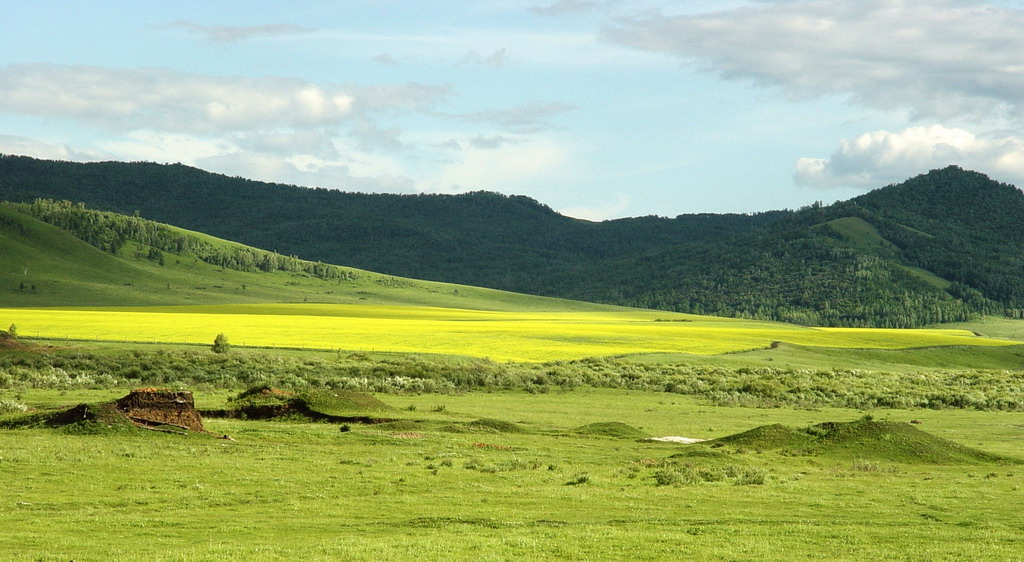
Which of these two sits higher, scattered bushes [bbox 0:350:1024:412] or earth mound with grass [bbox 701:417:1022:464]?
earth mound with grass [bbox 701:417:1022:464]

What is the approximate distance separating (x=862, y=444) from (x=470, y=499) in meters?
14.1

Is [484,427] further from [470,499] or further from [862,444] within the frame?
[470,499]

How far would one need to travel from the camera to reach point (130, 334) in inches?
2926

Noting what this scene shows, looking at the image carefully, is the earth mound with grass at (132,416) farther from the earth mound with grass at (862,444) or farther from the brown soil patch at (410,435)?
the earth mound with grass at (862,444)

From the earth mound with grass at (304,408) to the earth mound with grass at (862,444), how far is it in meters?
12.4

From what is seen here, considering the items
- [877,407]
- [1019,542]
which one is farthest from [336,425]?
[877,407]

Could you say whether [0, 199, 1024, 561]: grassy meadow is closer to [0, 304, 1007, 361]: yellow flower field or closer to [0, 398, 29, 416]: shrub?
[0, 398, 29, 416]: shrub

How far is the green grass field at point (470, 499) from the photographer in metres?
16.3

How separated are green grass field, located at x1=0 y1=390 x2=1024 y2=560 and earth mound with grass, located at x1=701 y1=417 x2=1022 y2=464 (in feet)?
1.28

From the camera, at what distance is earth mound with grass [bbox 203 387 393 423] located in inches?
1377

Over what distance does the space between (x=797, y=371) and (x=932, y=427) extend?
77.3ft

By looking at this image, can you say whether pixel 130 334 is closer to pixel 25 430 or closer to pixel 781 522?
pixel 25 430

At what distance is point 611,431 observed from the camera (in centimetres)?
3372

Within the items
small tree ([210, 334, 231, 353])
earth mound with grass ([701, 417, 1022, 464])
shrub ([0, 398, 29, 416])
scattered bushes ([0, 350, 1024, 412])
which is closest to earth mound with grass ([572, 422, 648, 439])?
earth mound with grass ([701, 417, 1022, 464])
